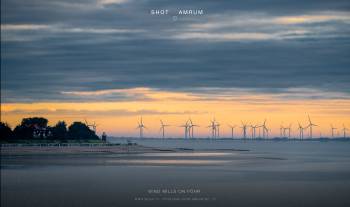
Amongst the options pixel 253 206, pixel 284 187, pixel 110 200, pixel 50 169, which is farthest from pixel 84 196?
pixel 50 169

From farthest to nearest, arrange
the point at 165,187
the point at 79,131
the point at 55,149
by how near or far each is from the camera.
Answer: the point at 79,131, the point at 55,149, the point at 165,187

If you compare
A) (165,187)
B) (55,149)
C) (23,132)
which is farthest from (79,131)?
(165,187)

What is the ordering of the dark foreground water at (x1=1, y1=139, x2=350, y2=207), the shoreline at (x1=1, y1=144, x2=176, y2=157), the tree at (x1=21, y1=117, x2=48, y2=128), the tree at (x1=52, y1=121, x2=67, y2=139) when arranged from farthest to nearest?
the tree at (x1=52, y1=121, x2=67, y2=139) < the tree at (x1=21, y1=117, x2=48, y2=128) < the shoreline at (x1=1, y1=144, x2=176, y2=157) < the dark foreground water at (x1=1, y1=139, x2=350, y2=207)

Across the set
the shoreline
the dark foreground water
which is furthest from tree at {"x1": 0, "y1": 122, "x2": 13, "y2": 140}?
the dark foreground water

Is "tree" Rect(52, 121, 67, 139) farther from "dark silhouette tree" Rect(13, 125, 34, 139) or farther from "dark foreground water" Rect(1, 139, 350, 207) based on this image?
"dark foreground water" Rect(1, 139, 350, 207)

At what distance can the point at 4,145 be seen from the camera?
11694 centimetres

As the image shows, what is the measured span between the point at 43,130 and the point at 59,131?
329 centimetres

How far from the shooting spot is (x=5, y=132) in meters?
134

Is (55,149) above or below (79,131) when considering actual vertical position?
below

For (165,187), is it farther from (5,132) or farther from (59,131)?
(59,131)

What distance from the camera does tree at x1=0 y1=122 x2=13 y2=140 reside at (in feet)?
435

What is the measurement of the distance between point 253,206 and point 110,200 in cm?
963

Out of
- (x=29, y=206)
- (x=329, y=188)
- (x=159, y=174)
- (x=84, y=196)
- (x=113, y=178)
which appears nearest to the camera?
(x=29, y=206)

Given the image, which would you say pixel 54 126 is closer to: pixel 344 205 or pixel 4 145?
pixel 4 145
